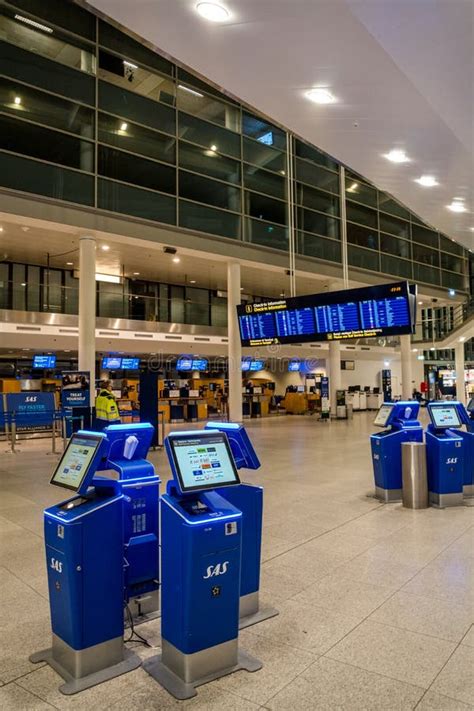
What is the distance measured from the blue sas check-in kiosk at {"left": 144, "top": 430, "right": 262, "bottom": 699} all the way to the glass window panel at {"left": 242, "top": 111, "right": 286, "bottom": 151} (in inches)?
711

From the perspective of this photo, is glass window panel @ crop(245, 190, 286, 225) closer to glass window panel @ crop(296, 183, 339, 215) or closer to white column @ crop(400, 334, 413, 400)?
glass window panel @ crop(296, 183, 339, 215)

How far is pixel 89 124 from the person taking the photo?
14.5 m

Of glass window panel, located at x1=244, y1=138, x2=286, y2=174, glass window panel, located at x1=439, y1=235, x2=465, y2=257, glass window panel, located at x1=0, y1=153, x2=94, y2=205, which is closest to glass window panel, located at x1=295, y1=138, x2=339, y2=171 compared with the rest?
glass window panel, located at x1=244, y1=138, x2=286, y2=174

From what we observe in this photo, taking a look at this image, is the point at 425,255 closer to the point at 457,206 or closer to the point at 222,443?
the point at 457,206

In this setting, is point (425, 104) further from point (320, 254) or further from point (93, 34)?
point (320, 254)

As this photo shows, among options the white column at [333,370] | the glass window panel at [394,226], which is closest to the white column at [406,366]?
the white column at [333,370]

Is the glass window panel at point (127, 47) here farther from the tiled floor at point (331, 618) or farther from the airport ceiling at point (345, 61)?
the tiled floor at point (331, 618)

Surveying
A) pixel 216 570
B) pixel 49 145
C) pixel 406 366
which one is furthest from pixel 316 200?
pixel 216 570

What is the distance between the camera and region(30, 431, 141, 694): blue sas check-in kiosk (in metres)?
2.68

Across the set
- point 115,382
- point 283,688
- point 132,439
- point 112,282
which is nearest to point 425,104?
point 132,439

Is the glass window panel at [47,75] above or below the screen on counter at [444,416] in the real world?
above

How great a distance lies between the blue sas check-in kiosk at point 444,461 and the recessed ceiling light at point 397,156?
3.17 metres

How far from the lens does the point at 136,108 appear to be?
1562 centimetres

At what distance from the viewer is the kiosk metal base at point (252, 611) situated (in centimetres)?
336
